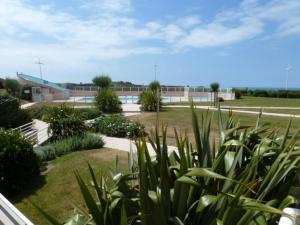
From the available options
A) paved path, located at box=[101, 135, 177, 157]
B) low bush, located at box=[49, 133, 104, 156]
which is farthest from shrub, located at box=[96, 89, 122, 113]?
low bush, located at box=[49, 133, 104, 156]

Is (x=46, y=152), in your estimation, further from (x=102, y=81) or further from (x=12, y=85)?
(x=12, y=85)

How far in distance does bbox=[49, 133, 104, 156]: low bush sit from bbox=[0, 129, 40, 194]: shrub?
7.24 feet

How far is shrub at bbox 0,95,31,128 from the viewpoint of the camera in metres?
12.0

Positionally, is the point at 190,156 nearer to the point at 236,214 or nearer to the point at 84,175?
the point at 236,214

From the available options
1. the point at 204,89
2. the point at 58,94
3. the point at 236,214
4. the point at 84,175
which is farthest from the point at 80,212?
the point at 204,89

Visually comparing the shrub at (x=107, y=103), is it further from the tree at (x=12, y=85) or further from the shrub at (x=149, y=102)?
the tree at (x=12, y=85)

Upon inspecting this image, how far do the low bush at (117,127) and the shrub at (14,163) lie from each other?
16.6 ft

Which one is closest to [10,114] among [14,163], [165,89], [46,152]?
[46,152]

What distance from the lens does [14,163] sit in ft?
17.7

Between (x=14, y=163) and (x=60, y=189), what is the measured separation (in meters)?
1.03

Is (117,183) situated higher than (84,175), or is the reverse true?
(117,183)

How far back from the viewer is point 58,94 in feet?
99.0

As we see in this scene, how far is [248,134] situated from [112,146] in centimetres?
718

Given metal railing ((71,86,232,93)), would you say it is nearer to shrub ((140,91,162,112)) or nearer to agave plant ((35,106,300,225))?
shrub ((140,91,162,112))
